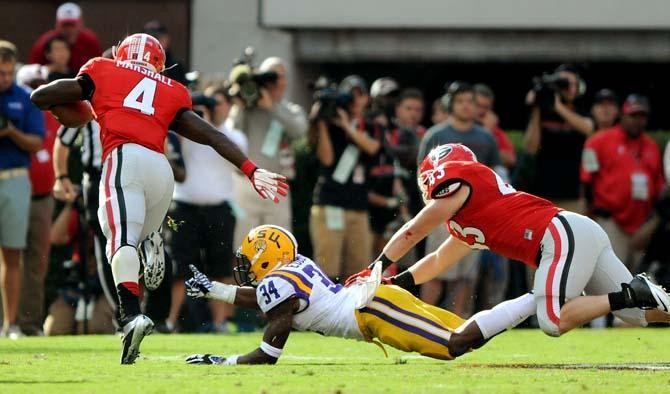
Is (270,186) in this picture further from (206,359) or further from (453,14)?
(453,14)

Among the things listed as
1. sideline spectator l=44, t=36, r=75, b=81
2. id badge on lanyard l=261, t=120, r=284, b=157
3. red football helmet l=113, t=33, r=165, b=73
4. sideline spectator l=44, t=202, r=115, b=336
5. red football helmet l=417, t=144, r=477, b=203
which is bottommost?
sideline spectator l=44, t=202, r=115, b=336

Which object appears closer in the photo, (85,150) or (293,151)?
(85,150)

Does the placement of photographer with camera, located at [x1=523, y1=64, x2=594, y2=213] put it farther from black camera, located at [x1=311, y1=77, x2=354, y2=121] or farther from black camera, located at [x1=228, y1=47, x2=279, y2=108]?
black camera, located at [x1=228, y1=47, x2=279, y2=108]

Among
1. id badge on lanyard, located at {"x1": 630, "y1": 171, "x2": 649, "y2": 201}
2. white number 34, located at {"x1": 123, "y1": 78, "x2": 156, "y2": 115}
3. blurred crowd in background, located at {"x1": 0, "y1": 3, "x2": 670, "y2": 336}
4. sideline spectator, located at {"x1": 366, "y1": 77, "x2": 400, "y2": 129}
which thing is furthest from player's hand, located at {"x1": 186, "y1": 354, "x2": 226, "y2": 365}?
id badge on lanyard, located at {"x1": 630, "y1": 171, "x2": 649, "y2": 201}

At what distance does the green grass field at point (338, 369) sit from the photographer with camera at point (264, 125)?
240cm

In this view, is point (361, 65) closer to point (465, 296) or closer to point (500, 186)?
point (465, 296)

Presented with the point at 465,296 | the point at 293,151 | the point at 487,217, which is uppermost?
the point at 487,217

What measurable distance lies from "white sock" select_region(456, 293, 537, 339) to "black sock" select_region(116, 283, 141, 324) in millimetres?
1785

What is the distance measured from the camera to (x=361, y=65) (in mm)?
19203

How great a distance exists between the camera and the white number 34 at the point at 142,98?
29.7 ft

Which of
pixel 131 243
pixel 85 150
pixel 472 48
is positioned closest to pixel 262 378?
pixel 131 243

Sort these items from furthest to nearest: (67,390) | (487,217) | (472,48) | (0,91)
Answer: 1. (472,48)
2. (0,91)
3. (487,217)
4. (67,390)

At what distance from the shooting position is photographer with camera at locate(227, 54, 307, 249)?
539 inches

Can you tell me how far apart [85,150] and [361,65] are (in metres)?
7.94
